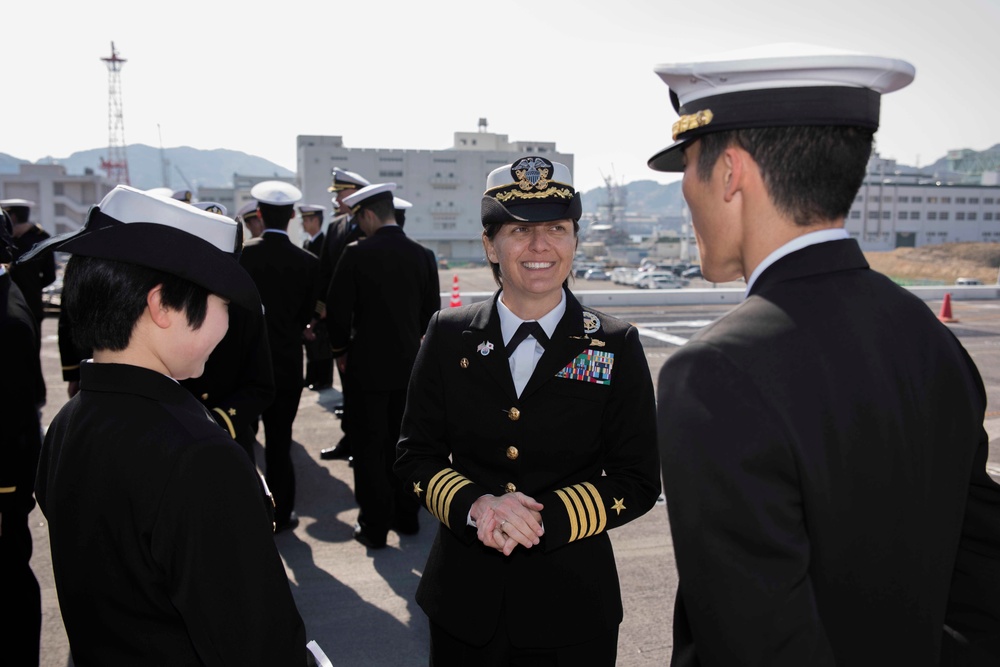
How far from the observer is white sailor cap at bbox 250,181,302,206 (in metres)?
5.44

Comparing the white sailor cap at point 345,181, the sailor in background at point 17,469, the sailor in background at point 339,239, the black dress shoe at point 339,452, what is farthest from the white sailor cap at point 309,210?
the sailor in background at point 17,469

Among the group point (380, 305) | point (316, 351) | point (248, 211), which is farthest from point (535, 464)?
point (316, 351)

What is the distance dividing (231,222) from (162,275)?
22cm

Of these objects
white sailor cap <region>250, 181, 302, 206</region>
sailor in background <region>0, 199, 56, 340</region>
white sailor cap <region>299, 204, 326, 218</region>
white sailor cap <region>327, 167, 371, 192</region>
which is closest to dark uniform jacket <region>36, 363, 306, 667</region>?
white sailor cap <region>250, 181, 302, 206</region>

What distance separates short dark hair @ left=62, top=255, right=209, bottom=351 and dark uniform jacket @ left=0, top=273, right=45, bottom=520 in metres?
1.44

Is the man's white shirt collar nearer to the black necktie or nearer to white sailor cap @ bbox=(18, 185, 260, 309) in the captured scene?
white sailor cap @ bbox=(18, 185, 260, 309)

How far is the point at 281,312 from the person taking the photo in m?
5.31

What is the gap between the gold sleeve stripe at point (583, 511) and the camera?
2.22 meters

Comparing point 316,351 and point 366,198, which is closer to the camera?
point 366,198

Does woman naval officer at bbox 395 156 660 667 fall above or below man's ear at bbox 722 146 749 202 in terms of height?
below

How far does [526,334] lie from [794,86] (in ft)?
4.53

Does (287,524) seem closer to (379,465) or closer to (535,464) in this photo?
(379,465)

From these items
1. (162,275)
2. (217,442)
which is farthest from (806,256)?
(162,275)

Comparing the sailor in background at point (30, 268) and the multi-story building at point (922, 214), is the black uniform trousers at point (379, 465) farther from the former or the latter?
the multi-story building at point (922, 214)
